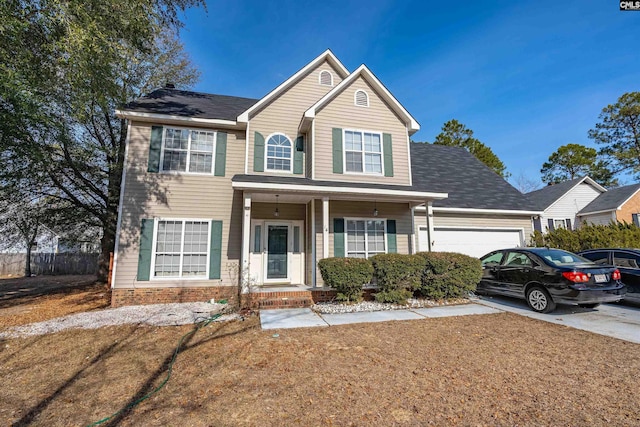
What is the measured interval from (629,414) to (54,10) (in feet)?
38.5

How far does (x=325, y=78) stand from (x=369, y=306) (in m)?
8.20

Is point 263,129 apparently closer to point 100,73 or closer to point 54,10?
point 100,73

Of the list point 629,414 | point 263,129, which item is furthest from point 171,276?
point 629,414

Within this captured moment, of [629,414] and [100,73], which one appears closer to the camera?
[629,414]

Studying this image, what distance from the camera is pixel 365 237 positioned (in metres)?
9.52

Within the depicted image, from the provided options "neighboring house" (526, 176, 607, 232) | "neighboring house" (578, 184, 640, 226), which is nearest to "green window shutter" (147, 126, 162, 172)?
"neighboring house" (526, 176, 607, 232)

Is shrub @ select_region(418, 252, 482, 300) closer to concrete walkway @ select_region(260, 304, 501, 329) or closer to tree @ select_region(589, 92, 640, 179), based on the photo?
concrete walkway @ select_region(260, 304, 501, 329)

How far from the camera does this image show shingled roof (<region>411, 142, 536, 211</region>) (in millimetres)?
11748

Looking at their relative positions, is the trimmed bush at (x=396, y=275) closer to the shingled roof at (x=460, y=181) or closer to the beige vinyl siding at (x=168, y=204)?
the shingled roof at (x=460, y=181)

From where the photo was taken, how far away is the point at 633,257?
711cm

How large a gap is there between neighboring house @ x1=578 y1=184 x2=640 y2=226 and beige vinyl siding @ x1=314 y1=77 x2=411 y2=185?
624 inches

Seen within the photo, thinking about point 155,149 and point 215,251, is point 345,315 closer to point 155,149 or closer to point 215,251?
point 215,251

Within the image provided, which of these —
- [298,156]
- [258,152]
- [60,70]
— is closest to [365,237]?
[298,156]

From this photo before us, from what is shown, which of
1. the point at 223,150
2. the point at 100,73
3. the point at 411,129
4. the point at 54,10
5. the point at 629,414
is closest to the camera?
the point at 629,414
